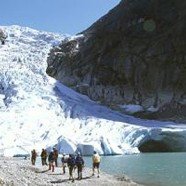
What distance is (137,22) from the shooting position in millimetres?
91188

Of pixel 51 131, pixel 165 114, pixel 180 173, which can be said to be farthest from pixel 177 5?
pixel 180 173

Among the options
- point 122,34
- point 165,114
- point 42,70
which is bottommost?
point 165,114

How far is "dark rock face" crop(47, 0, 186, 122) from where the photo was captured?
8469cm

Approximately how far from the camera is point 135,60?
88312mm

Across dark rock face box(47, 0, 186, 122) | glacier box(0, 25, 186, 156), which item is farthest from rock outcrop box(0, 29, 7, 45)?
dark rock face box(47, 0, 186, 122)

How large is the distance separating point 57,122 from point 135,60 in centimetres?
2431

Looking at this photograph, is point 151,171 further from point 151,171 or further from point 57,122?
point 57,122

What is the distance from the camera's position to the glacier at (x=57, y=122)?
59.1 meters

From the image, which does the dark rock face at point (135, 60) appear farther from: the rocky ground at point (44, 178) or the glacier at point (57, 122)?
the rocky ground at point (44, 178)

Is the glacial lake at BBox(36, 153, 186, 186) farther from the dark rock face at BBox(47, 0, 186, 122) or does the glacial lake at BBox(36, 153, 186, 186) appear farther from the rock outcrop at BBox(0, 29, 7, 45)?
the rock outcrop at BBox(0, 29, 7, 45)

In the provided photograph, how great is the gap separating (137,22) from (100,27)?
23.1ft

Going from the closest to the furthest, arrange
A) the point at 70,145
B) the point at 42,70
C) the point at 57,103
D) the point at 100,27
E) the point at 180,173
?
1. the point at 180,173
2. the point at 70,145
3. the point at 57,103
4. the point at 42,70
5. the point at 100,27

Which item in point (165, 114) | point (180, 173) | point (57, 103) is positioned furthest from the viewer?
point (165, 114)

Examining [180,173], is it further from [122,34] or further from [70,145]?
[122,34]
